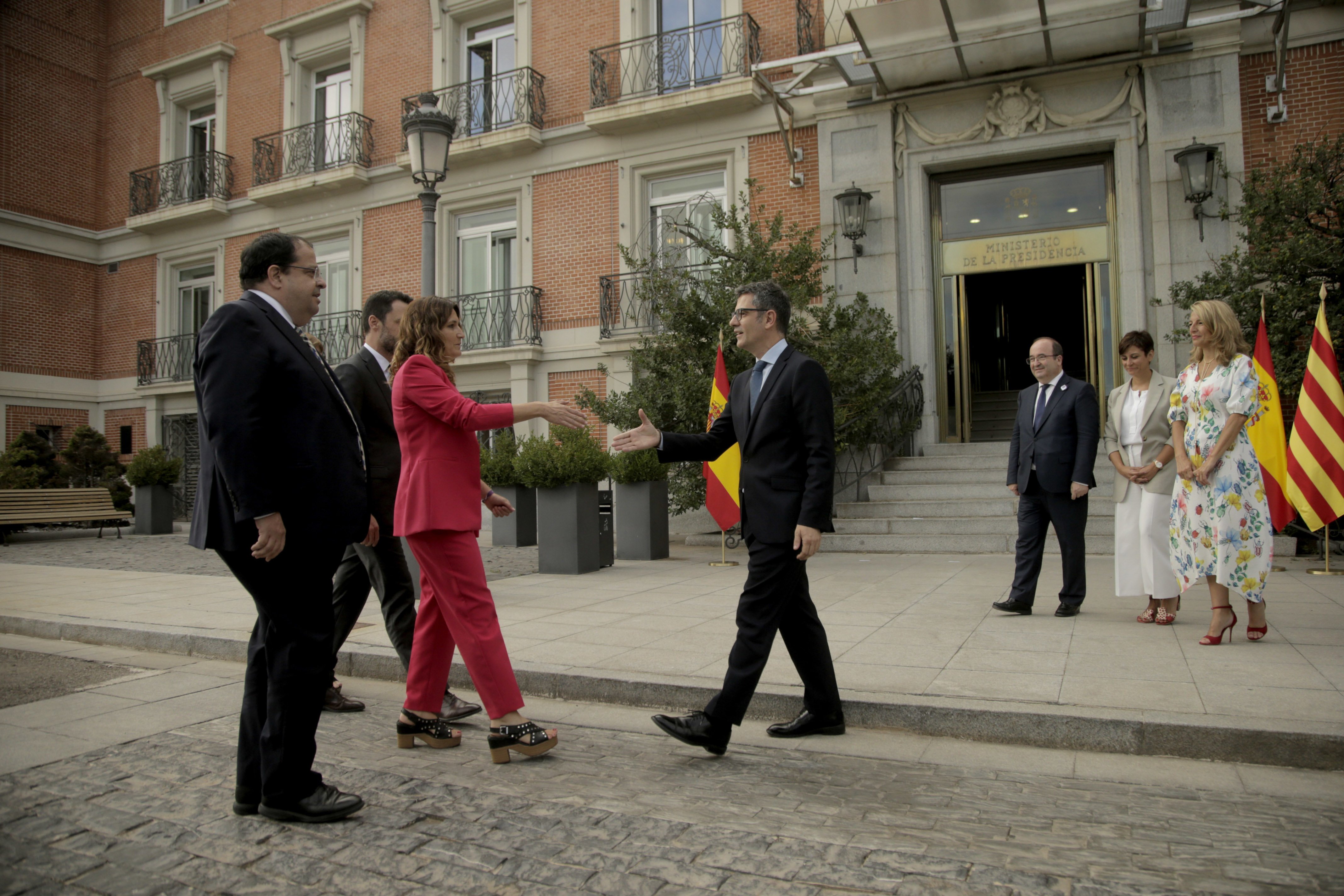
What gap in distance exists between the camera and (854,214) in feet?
42.1

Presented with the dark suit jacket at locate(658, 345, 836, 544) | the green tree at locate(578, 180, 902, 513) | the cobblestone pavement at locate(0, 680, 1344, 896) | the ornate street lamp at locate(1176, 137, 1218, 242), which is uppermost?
the ornate street lamp at locate(1176, 137, 1218, 242)

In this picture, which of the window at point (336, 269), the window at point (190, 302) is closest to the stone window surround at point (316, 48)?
the window at point (336, 269)

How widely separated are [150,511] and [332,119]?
854 centimetres

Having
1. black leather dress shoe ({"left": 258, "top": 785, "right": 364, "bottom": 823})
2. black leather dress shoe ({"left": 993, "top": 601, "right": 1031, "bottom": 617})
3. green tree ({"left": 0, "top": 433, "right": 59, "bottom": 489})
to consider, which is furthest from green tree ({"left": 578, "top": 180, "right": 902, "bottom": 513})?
green tree ({"left": 0, "top": 433, "right": 59, "bottom": 489})

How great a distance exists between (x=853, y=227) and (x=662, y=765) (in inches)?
419

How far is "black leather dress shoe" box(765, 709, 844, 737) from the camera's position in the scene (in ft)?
13.1

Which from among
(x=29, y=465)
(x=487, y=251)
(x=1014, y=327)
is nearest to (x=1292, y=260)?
(x=1014, y=327)

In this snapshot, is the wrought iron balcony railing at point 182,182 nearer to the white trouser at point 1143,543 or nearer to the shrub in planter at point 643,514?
the shrub in planter at point 643,514

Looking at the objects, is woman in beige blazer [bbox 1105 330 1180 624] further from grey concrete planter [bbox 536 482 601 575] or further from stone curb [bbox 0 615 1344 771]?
grey concrete planter [bbox 536 482 601 575]

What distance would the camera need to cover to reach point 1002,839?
9.34ft

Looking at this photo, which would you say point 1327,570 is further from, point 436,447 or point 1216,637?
point 436,447

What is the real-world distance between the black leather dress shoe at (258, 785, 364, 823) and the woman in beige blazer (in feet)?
16.2

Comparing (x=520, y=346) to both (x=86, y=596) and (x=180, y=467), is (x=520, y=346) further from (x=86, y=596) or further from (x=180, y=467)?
(x=86, y=596)

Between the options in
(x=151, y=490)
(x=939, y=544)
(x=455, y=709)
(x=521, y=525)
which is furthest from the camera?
(x=151, y=490)
